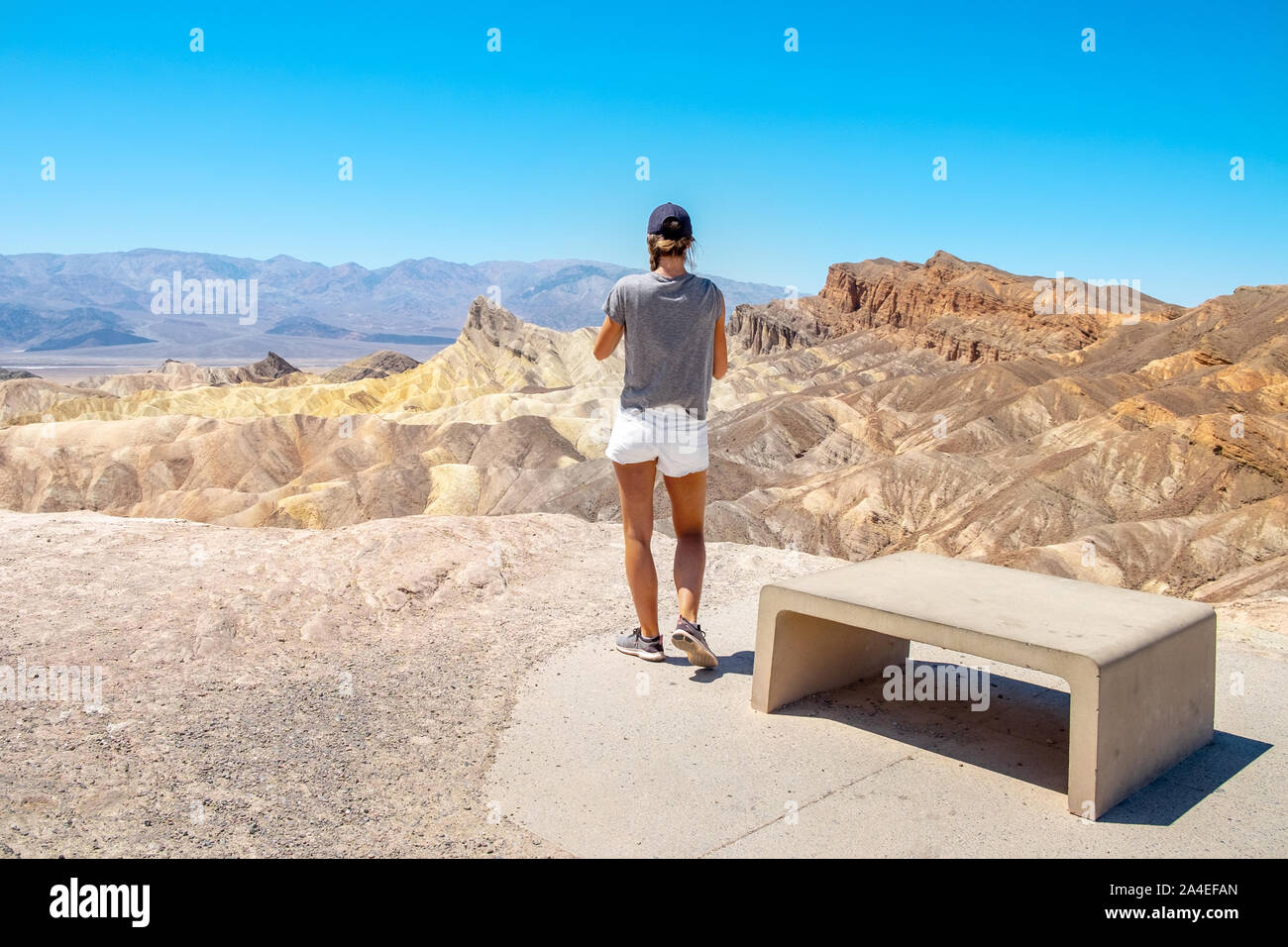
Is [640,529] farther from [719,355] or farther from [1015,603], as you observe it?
[1015,603]

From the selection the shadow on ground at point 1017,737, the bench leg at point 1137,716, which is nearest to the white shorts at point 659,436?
the shadow on ground at point 1017,737

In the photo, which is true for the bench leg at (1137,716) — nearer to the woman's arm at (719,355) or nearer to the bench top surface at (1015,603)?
the bench top surface at (1015,603)

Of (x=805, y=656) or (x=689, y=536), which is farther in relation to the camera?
(x=689, y=536)

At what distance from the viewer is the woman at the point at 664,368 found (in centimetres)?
448

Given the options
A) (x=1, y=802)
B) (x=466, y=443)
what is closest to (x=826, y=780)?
(x=1, y=802)

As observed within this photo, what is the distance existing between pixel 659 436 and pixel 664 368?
0.32 metres

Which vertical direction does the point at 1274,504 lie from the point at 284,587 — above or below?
below

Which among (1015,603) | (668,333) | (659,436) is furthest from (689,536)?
(1015,603)

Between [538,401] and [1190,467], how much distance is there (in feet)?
110

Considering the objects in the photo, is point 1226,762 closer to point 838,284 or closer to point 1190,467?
point 1190,467

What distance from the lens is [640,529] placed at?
4.84 meters

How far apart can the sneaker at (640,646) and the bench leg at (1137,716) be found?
7.07 ft

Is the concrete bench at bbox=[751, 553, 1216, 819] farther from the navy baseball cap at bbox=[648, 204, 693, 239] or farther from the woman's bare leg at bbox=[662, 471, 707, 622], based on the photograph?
the navy baseball cap at bbox=[648, 204, 693, 239]

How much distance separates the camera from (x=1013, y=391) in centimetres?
4356
